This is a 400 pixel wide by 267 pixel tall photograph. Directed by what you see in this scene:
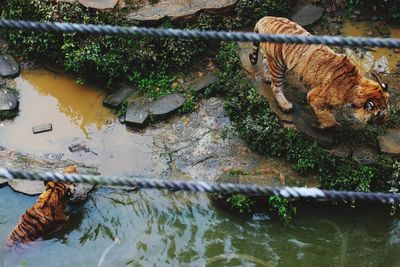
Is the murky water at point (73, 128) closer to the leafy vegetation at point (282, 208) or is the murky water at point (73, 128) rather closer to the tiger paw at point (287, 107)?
the leafy vegetation at point (282, 208)

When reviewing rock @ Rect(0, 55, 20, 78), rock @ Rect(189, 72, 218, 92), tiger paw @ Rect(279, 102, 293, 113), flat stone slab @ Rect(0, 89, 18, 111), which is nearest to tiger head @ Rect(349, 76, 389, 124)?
tiger paw @ Rect(279, 102, 293, 113)

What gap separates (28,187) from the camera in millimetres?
6496

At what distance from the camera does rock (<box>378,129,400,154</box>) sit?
20.3 feet

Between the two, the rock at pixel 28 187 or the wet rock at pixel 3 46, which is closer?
the rock at pixel 28 187

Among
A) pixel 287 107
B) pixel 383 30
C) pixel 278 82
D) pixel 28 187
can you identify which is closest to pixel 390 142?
pixel 287 107

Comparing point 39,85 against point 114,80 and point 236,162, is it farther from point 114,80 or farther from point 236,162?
point 236,162

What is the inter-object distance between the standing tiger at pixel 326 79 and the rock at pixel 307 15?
1401 mm

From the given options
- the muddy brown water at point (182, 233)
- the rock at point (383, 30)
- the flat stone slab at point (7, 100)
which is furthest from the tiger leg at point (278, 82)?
the flat stone slab at point (7, 100)

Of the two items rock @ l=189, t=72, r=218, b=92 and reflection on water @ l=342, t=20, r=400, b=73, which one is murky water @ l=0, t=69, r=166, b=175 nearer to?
rock @ l=189, t=72, r=218, b=92

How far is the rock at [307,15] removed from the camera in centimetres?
776

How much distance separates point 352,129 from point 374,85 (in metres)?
0.72

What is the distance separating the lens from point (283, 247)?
6.01 meters

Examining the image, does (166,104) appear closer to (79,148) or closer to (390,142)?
(79,148)

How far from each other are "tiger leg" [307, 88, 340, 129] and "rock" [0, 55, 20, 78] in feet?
13.8
